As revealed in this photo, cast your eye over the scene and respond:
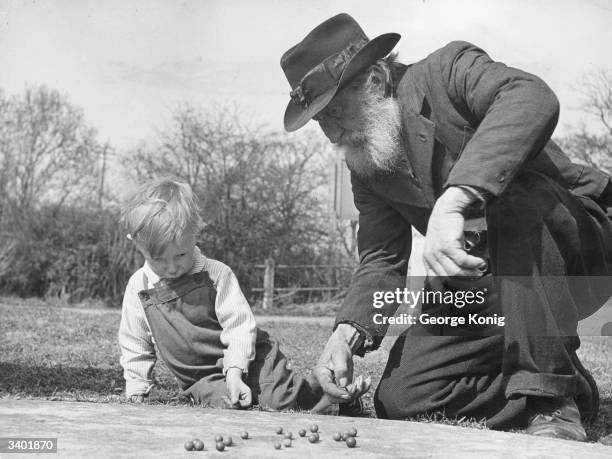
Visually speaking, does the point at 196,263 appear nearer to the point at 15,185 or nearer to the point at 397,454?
the point at 397,454

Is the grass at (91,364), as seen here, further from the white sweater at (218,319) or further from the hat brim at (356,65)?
the hat brim at (356,65)

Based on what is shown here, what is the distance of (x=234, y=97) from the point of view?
17.1m

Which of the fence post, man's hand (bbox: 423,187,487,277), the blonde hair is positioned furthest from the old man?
the fence post

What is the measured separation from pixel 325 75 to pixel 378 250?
0.78m

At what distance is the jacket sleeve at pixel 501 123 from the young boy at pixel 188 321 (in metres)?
1.33

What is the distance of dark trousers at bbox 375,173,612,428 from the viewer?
2598 millimetres

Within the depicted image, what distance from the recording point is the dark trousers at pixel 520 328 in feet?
8.52

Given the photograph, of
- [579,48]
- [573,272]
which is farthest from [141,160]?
[573,272]

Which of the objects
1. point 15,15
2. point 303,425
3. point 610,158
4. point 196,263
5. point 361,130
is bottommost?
point 303,425

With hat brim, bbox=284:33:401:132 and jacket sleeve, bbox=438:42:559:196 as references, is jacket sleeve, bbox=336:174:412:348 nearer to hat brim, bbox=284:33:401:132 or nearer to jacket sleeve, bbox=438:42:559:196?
hat brim, bbox=284:33:401:132

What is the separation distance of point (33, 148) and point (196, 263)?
19.6 m

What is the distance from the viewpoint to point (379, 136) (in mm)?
3141

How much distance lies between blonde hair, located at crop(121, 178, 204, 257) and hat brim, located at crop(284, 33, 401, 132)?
646mm

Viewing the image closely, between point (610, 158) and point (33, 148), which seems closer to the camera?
→ point (610, 158)
